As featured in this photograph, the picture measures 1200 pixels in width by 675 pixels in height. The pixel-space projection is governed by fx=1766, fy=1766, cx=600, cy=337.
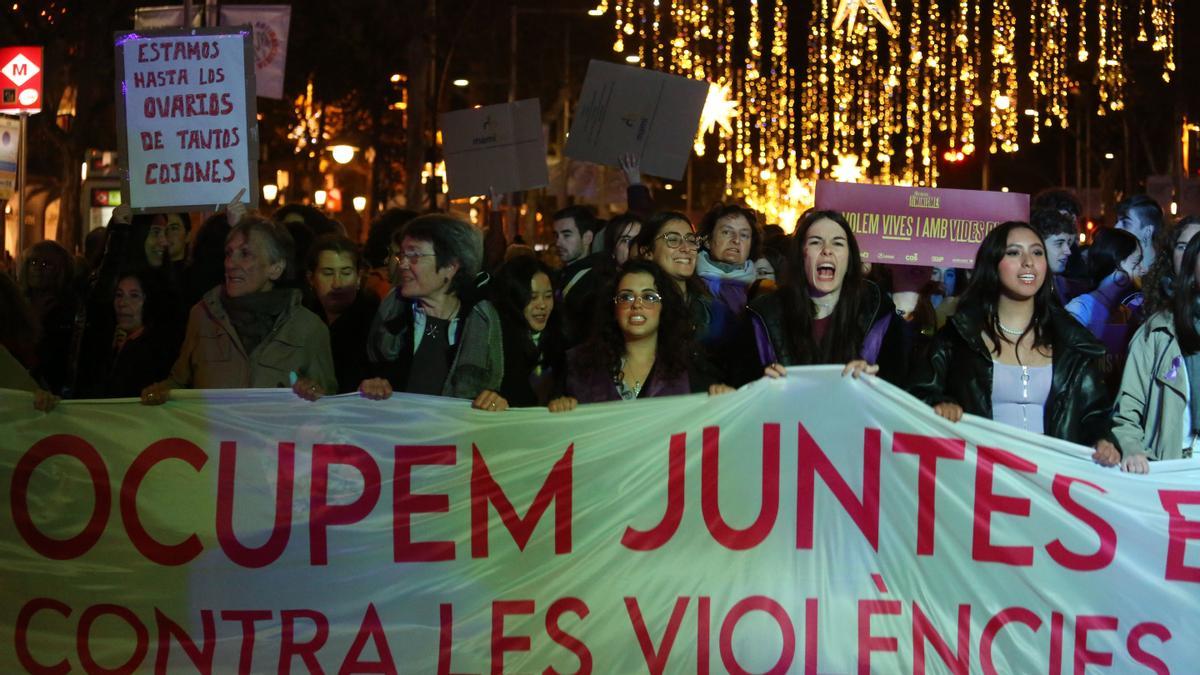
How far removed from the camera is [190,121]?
8711mm

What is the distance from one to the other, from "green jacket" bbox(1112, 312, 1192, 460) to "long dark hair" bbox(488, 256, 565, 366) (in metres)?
2.61

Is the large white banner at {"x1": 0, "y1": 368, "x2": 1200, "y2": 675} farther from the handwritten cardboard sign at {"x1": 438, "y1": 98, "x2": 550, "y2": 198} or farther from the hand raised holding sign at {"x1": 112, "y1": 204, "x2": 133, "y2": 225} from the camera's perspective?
the handwritten cardboard sign at {"x1": 438, "y1": 98, "x2": 550, "y2": 198}

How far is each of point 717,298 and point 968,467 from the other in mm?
1977

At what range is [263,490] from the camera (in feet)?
21.3

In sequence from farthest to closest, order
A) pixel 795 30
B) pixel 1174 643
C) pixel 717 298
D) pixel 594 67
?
pixel 795 30 < pixel 594 67 < pixel 717 298 < pixel 1174 643

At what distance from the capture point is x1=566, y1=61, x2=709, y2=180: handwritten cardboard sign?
11234 mm

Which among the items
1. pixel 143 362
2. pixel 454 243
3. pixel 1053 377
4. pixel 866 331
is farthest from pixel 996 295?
pixel 143 362

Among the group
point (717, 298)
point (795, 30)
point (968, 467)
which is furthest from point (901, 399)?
point (795, 30)

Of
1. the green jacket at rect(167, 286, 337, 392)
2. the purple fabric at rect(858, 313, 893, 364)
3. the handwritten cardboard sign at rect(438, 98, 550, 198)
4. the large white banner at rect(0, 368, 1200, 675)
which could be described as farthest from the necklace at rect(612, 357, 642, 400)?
the handwritten cardboard sign at rect(438, 98, 550, 198)

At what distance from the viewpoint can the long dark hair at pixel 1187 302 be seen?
21.8 ft

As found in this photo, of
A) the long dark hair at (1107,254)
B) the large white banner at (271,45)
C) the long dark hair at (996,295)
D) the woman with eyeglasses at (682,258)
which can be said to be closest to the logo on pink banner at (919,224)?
the long dark hair at (1107,254)

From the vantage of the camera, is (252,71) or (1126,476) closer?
(1126,476)

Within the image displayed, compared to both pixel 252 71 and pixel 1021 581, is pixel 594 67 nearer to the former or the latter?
pixel 252 71

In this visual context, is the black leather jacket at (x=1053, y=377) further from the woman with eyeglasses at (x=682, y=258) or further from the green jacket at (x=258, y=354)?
the green jacket at (x=258, y=354)
